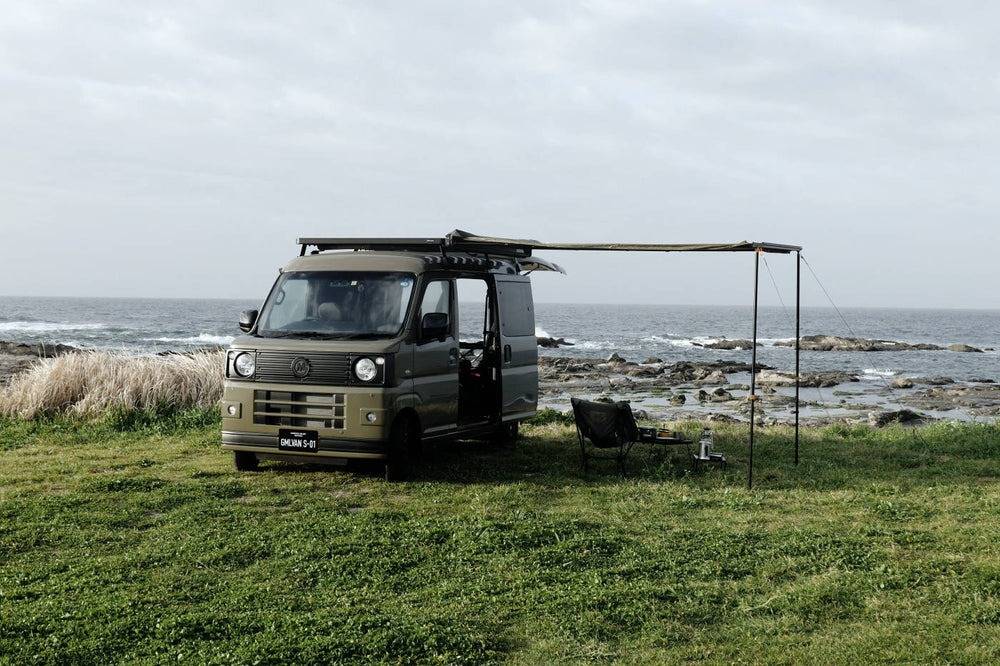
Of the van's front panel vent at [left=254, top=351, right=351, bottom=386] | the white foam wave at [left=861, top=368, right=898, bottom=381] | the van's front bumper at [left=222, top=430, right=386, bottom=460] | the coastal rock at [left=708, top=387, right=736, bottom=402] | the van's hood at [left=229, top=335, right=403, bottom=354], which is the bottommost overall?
the white foam wave at [left=861, top=368, right=898, bottom=381]

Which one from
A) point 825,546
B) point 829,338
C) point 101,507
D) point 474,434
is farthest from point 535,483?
point 829,338

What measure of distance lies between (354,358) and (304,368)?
55 cm

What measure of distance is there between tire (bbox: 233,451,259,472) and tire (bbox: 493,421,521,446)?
3.04 m

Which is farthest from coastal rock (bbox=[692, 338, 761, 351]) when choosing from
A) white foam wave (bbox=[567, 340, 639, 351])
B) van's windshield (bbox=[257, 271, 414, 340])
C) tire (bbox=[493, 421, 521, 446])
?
van's windshield (bbox=[257, 271, 414, 340])

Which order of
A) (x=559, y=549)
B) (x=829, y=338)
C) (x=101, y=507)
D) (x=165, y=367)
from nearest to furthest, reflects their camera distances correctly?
(x=559, y=549) → (x=101, y=507) → (x=165, y=367) → (x=829, y=338)

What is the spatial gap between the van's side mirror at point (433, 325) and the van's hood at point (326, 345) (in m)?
0.38

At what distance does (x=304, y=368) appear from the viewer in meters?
10.0

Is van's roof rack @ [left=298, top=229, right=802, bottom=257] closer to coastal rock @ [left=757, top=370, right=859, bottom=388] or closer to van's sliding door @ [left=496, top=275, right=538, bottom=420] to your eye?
van's sliding door @ [left=496, top=275, right=538, bottom=420]

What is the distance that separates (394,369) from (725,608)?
4750 millimetres

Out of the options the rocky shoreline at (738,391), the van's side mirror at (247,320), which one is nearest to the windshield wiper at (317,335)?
the van's side mirror at (247,320)

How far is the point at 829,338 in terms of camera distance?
211 ft

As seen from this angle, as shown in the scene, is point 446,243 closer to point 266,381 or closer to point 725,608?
point 266,381

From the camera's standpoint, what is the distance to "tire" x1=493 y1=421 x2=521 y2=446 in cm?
1258

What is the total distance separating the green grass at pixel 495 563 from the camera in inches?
215
